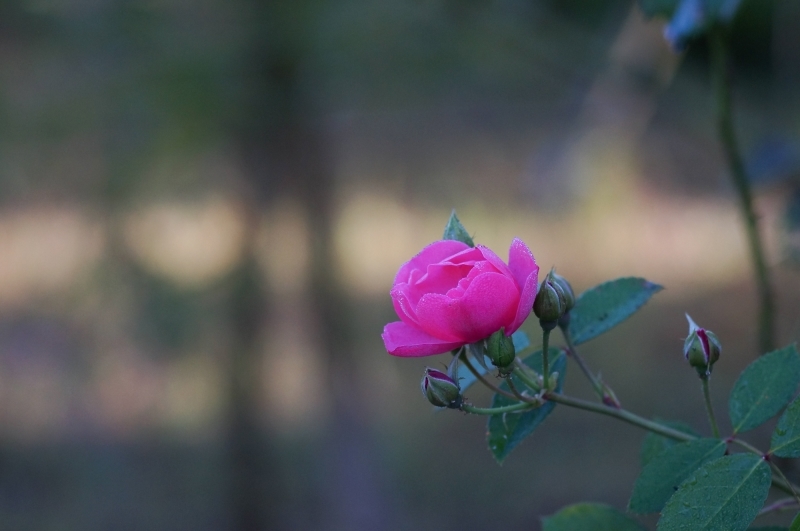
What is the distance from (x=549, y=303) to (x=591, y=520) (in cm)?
22

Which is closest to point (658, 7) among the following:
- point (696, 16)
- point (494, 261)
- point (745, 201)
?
point (696, 16)

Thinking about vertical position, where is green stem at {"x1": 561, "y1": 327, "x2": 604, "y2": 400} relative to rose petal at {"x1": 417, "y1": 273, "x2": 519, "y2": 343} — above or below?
below

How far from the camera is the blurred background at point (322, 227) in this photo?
2.15 metres

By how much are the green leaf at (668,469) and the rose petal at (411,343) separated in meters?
0.17

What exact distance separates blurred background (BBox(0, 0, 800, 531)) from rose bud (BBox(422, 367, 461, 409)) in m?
1.06

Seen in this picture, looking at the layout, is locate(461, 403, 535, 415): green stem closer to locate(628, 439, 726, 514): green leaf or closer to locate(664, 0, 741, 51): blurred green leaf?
locate(628, 439, 726, 514): green leaf

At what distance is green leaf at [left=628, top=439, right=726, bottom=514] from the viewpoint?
0.54m

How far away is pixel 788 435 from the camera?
1.67 ft

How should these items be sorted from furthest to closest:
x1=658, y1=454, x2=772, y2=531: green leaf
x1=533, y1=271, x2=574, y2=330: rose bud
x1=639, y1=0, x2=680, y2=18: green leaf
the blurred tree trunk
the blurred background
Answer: the blurred tree trunk → the blurred background → x1=639, y1=0, x2=680, y2=18: green leaf → x1=533, y1=271, x2=574, y2=330: rose bud → x1=658, y1=454, x2=772, y2=531: green leaf

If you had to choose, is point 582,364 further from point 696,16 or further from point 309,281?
point 309,281

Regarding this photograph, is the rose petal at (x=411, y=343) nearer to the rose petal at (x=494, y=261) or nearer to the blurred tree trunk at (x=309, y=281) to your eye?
the rose petal at (x=494, y=261)

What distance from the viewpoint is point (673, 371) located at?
15.6 feet

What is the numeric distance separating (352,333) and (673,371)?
8.88 ft

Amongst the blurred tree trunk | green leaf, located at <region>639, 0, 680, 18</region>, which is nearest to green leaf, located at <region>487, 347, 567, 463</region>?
green leaf, located at <region>639, 0, 680, 18</region>
